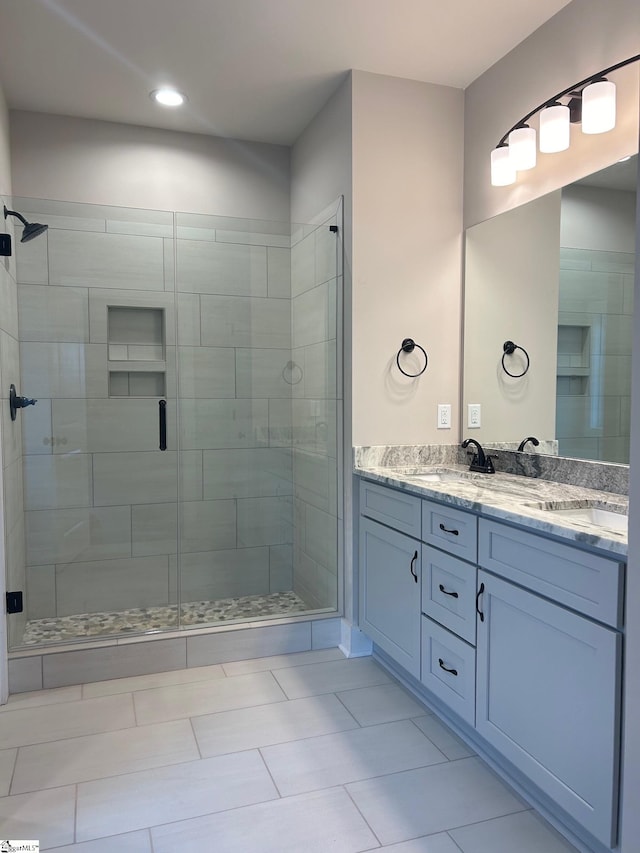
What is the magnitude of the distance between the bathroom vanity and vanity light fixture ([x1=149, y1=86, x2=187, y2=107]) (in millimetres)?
2020

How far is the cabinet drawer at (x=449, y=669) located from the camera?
200 centimetres

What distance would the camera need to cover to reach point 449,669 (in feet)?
6.98

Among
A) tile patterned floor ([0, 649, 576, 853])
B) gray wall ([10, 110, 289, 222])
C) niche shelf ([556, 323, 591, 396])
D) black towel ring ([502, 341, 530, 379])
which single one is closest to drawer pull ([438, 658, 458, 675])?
tile patterned floor ([0, 649, 576, 853])

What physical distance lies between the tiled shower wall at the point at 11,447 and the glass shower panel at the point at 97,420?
5cm

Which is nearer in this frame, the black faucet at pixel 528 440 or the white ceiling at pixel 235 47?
the white ceiling at pixel 235 47

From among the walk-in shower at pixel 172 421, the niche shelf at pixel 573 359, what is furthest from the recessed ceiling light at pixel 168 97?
the niche shelf at pixel 573 359

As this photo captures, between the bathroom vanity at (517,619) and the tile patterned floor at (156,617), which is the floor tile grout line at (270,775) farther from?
the tile patterned floor at (156,617)

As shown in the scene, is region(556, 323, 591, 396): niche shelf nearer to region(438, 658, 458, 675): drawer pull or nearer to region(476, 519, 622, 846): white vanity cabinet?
region(476, 519, 622, 846): white vanity cabinet

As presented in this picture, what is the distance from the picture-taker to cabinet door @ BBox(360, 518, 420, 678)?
2359 mm

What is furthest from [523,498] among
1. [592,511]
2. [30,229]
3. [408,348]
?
[30,229]

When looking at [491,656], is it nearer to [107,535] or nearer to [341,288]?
[341,288]

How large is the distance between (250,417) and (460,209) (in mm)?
1430

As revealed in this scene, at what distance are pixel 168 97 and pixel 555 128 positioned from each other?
1821mm

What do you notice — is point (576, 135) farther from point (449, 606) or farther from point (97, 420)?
point (97, 420)
